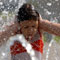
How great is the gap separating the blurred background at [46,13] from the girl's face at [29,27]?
13.1 inches

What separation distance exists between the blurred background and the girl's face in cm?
33

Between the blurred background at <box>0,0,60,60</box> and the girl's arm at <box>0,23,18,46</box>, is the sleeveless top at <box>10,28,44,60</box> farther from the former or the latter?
the blurred background at <box>0,0,60,60</box>

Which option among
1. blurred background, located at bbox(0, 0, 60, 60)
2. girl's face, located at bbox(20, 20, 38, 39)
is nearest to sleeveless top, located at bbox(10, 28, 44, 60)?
girl's face, located at bbox(20, 20, 38, 39)

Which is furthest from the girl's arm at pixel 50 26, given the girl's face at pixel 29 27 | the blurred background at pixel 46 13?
the blurred background at pixel 46 13

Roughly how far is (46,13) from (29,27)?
2.10 ft

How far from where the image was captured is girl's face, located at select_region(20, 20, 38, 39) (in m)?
0.97

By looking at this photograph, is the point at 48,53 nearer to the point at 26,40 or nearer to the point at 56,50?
the point at 56,50

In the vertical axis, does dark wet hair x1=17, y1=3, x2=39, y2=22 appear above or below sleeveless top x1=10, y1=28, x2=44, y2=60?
above

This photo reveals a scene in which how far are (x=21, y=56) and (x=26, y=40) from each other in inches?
4.0

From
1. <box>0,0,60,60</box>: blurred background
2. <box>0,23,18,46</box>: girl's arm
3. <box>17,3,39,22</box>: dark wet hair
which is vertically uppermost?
<box>17,3,39,22</box>: dark wet hair

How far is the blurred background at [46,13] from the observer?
4.51 feet

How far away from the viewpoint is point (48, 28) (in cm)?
98

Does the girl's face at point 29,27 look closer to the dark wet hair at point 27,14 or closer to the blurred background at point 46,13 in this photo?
the dark wet hair at point 27,14

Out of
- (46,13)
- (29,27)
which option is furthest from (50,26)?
(46,13)
